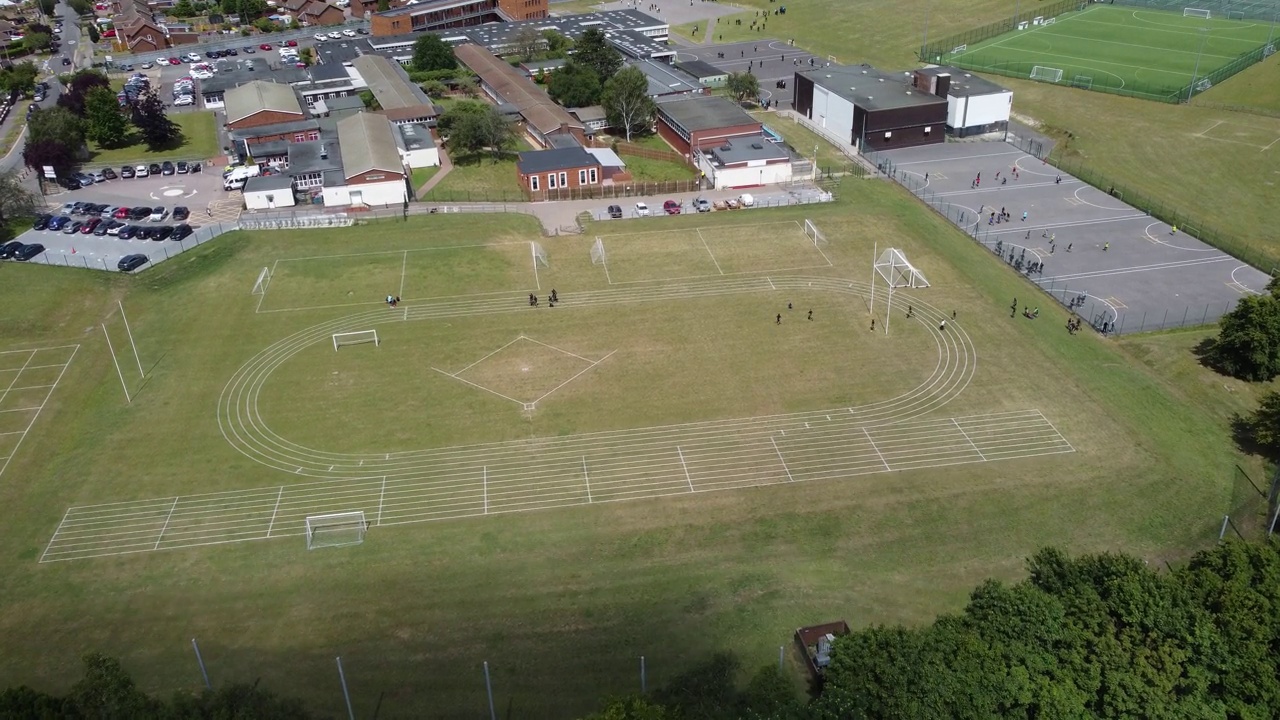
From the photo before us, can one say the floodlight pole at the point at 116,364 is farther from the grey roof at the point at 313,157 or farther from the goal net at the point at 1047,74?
the goal net at the point at 1047,74

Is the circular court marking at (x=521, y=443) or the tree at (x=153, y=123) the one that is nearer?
the circular court marking at (x=521, y=443)

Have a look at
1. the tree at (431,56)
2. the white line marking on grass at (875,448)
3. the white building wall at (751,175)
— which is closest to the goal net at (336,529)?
the white line marking on grass at (875,448)

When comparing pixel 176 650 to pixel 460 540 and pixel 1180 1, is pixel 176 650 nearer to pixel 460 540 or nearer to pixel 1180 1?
pixel 460 540

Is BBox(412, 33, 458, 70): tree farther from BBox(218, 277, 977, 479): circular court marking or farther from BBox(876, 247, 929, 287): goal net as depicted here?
BBox(876, 247, 929, 287): goal net

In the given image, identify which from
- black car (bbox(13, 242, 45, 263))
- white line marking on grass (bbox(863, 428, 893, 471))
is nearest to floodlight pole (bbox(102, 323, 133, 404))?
black car (bbox(13, 242, 45, 263))

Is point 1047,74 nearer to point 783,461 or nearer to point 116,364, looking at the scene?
point 783,461

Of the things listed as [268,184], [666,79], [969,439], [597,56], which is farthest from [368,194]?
[969,439]
